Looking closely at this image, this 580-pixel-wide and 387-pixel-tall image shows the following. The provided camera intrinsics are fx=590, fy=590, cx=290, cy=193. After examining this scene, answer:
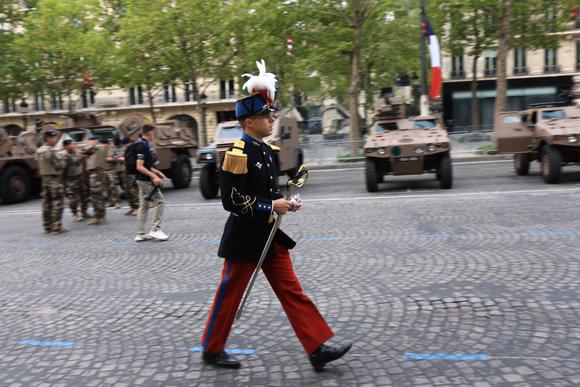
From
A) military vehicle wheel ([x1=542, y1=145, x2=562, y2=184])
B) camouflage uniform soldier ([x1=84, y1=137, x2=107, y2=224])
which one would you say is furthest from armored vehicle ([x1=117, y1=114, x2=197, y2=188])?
military vehicle wheel ([x1=542, y1=145, x2=562, y2=184])

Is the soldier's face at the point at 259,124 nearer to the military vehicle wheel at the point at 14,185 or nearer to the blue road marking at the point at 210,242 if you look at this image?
the blue road marking at the point at 210,242

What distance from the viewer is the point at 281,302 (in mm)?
3828

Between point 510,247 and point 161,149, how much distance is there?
36.9 ft

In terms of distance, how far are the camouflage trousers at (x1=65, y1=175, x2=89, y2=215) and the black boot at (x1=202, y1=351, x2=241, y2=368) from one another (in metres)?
7.68

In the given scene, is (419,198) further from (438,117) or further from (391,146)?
(438,117)

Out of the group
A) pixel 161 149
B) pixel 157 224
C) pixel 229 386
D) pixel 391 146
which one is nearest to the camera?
pixel 229 386

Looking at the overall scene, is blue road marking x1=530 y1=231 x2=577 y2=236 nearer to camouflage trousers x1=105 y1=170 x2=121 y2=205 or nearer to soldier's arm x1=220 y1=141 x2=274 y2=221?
soldier's arm x1=220 y1=141 x2=274 y2=221

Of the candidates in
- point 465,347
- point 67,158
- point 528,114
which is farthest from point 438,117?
point 465,347

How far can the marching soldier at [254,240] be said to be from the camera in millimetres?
3662

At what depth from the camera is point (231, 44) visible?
28.7 metres

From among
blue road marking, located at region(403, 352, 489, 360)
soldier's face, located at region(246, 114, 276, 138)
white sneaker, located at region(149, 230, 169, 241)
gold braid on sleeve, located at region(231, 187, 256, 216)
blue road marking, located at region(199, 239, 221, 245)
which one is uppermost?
soldier's face, located at region(246, 114, 276, 138)

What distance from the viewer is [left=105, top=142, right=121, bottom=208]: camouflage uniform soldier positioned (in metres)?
12.3

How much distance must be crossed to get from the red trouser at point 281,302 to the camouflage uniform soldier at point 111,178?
8736 mm

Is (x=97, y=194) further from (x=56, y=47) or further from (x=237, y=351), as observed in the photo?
(x=56, y=47)
